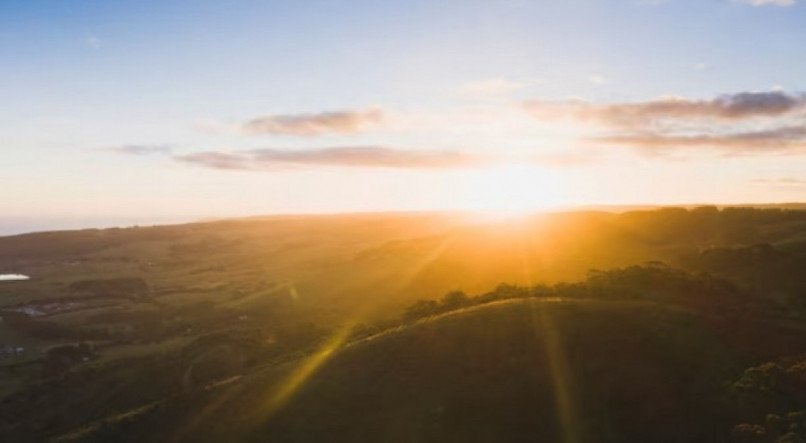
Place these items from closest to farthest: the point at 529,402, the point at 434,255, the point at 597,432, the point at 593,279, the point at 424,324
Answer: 1. the point at 597,432
2. the point at 529,402
3. the point at 424,324
4. the point at 593,279
5. the point at 434,255

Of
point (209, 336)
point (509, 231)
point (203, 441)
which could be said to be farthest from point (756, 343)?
point (509, 231)

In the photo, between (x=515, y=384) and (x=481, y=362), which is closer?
(x=515, y=384)

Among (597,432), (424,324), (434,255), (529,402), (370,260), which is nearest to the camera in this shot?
(597,432)

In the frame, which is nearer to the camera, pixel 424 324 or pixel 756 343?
pixel 756 343

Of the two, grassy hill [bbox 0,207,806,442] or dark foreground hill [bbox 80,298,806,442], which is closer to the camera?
dark foreground hill [bbox 80,298,806,442]

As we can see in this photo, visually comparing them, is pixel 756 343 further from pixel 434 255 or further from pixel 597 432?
pixel 434 255

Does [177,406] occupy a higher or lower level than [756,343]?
lower

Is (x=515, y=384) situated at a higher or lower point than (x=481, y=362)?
lower

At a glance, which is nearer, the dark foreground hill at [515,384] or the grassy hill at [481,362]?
the dark foreground hill at [515,384]
